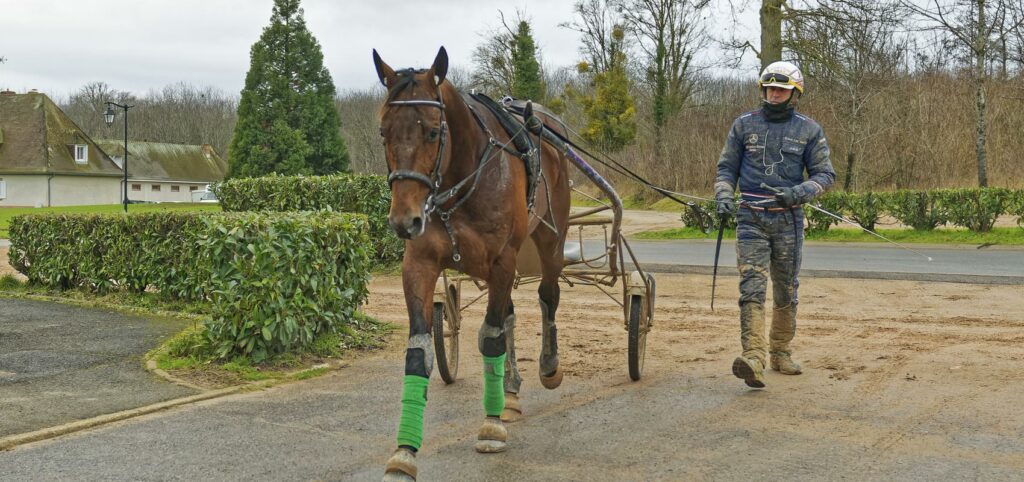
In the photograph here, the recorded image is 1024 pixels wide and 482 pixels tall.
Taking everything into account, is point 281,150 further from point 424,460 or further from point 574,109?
point 424,460

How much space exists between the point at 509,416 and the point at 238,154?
38.6 m

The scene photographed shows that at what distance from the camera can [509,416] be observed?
18.5 feet

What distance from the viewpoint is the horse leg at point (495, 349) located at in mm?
4918

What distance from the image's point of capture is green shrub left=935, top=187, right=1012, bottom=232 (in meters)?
18.7

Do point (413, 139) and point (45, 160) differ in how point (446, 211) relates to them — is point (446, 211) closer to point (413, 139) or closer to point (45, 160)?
point (413, 139)

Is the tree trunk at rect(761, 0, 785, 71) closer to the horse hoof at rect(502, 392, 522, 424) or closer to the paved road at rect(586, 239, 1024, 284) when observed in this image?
the paved road at rect(586, 239, 1024, 284)

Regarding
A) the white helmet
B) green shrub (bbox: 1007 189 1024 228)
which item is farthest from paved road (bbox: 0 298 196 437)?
green shrub (bbox: 1007 189 1024 228)

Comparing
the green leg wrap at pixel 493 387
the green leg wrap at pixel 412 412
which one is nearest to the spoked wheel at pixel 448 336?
the green leg wrap at pixel 493 387

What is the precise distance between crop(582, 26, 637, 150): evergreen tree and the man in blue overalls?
39.6 meters

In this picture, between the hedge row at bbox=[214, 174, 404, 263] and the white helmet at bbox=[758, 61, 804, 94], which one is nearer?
the white helmet at bbox=[758, 61, 804, 94]

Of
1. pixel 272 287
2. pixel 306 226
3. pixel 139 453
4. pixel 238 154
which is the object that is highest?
pixel 238 154

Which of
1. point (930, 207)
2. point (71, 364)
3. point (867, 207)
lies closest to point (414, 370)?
point (71, 364)

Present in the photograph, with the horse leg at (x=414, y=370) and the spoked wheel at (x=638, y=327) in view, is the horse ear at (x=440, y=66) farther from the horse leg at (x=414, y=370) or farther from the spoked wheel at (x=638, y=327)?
the spoked wheel at (x=638, y=327)

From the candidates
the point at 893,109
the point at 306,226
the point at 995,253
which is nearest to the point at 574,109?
the point at 893,109
